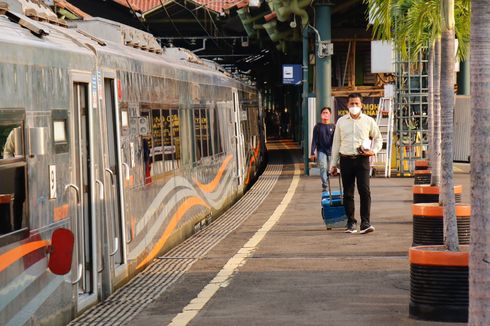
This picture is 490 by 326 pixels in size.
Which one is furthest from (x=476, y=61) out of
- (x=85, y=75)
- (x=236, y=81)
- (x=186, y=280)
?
(x=236, y=81)

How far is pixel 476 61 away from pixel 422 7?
7.87 meters

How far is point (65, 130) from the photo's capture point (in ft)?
31.7

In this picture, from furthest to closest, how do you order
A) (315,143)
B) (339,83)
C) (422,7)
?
(339,83), (315,143), (422,7)

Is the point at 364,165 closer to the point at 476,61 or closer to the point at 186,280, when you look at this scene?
the point at 186,280

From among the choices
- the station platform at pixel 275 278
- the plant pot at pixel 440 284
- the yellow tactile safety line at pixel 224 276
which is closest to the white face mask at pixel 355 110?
the station platform at pixel 275 278

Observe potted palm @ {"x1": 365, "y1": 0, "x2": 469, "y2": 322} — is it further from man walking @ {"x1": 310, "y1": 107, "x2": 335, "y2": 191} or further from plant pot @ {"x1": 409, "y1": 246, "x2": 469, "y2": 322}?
man walking @ {"x1": 310, "y1": 107, "x2": 335, "y2": 191}

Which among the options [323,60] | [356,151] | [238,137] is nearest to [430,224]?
[356,151]

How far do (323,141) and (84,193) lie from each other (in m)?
12.0

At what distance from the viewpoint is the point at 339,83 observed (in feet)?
117

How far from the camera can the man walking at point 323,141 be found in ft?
71.6

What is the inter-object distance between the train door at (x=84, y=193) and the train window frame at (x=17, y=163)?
1475 millimetres

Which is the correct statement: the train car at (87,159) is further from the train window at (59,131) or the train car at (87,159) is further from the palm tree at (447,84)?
the palm tree at (447,84)

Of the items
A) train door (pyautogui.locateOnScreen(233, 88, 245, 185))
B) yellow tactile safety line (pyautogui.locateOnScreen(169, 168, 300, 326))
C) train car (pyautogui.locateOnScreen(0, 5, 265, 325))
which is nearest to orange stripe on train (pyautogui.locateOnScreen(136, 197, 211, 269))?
train car (pyautogui.locateOnScreen(0, 5, 265, 325))

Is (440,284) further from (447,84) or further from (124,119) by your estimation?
(124,119)
